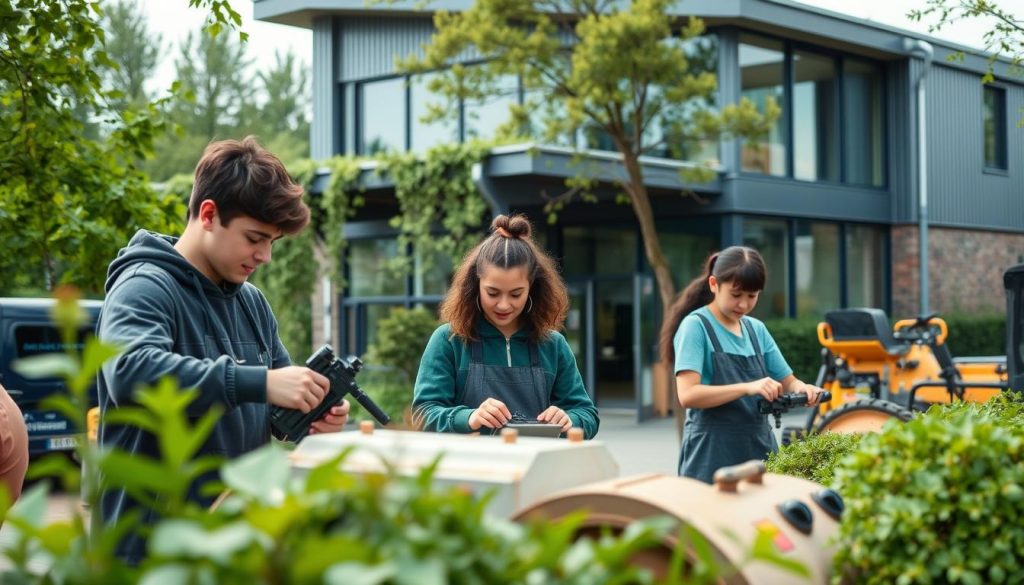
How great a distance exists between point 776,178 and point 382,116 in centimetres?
679

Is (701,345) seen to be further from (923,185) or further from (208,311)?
(923,185)

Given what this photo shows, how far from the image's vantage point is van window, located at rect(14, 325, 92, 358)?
1211 centimetres

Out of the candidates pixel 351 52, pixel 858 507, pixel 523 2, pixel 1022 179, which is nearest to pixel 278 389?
pixel 858 507

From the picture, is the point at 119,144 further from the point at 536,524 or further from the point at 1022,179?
the point at 1022,179

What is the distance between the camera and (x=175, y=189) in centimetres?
2020

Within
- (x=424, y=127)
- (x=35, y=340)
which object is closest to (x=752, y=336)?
(x=35, y=340)

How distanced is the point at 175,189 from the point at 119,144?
13794 mm

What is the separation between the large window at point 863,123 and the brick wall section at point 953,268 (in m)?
1.20

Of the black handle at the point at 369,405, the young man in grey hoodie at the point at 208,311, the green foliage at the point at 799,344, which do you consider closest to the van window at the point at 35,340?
the green foliage at the point at 799,344

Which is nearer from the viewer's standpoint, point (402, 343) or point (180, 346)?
point (180, 346)

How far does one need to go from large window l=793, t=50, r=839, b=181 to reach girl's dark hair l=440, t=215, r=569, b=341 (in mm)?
16737

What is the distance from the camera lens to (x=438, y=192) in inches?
707

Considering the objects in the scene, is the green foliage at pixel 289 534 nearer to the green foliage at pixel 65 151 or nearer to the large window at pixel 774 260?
the green foliage at pixel 65 151

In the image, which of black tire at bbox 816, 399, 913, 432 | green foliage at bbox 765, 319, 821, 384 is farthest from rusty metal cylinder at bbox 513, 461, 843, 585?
green foliage at bbox 765, 319, 821, 384
